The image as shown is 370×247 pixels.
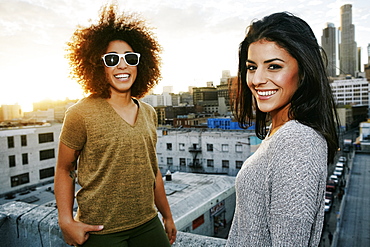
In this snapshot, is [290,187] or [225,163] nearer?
[290,187]

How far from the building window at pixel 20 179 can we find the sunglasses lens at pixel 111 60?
77.3 feet

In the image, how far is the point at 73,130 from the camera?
174cm

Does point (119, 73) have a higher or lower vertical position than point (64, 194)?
higher

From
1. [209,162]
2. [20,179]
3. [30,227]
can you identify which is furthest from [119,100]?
[209,162]

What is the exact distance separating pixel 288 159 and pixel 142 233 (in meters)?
1.23

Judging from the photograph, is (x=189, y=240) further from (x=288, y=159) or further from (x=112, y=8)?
(x=112, y=8)

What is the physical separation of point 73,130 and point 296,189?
1309 mm

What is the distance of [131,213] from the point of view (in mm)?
1850

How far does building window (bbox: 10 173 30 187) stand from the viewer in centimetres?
2153

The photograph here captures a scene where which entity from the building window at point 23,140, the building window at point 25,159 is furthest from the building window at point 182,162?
the building window at point 23,140

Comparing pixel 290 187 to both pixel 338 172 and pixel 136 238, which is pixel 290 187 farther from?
pixel 338 172

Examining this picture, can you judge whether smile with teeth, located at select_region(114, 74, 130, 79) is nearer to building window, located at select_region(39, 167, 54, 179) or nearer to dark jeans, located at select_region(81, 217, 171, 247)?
dark jeans, located at select_region(81, 217, 171, 247)

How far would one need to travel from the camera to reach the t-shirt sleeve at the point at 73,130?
1.74 m

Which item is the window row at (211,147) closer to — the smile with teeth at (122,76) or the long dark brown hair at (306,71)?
the smile with teeth at (122,76)
